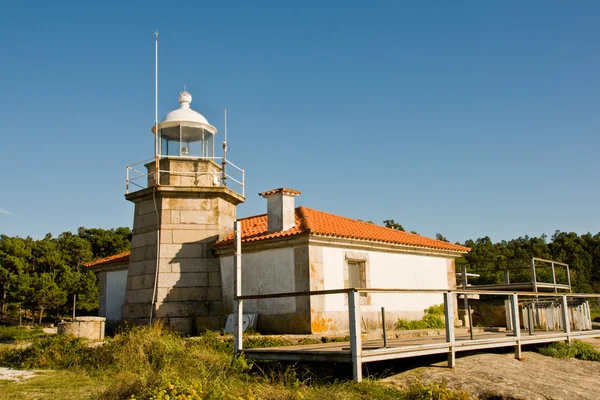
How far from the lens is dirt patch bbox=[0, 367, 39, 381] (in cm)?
918

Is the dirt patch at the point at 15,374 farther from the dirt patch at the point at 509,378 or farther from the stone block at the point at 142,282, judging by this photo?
the dirt patch at the point at 509,378

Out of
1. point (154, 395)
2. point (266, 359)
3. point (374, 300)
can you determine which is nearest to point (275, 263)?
point (374, 300)

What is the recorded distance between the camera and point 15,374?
9.66m

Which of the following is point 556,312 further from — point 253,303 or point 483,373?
point 253,303

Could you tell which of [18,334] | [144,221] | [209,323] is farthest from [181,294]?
[18,334]

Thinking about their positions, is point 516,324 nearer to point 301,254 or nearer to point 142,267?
point 301,254

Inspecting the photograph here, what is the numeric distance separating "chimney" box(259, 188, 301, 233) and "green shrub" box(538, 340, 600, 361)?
22.3 feet

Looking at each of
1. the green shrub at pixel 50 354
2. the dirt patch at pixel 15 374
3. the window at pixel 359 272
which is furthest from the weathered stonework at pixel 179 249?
the dirt patch at pixel 15 374

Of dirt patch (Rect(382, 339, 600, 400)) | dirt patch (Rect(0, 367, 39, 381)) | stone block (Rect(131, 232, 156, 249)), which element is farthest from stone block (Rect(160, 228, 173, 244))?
dirt patch (Rect(382, 339, 600, 400))

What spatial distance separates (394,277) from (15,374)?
9851 mm

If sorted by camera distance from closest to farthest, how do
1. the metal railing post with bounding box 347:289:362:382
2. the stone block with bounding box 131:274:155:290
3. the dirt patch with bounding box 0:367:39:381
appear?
the metal railing post with bounding box 347:289:362:382
the dirt patch with bounding box 0:367:39:381
the stone block with bounding box 131:274:155:290

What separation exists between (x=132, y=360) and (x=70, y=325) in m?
3.90

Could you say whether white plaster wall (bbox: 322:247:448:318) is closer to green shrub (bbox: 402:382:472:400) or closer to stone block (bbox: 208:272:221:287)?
stone block (bbox: 208:272:221:287)

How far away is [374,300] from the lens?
14.8 metres
